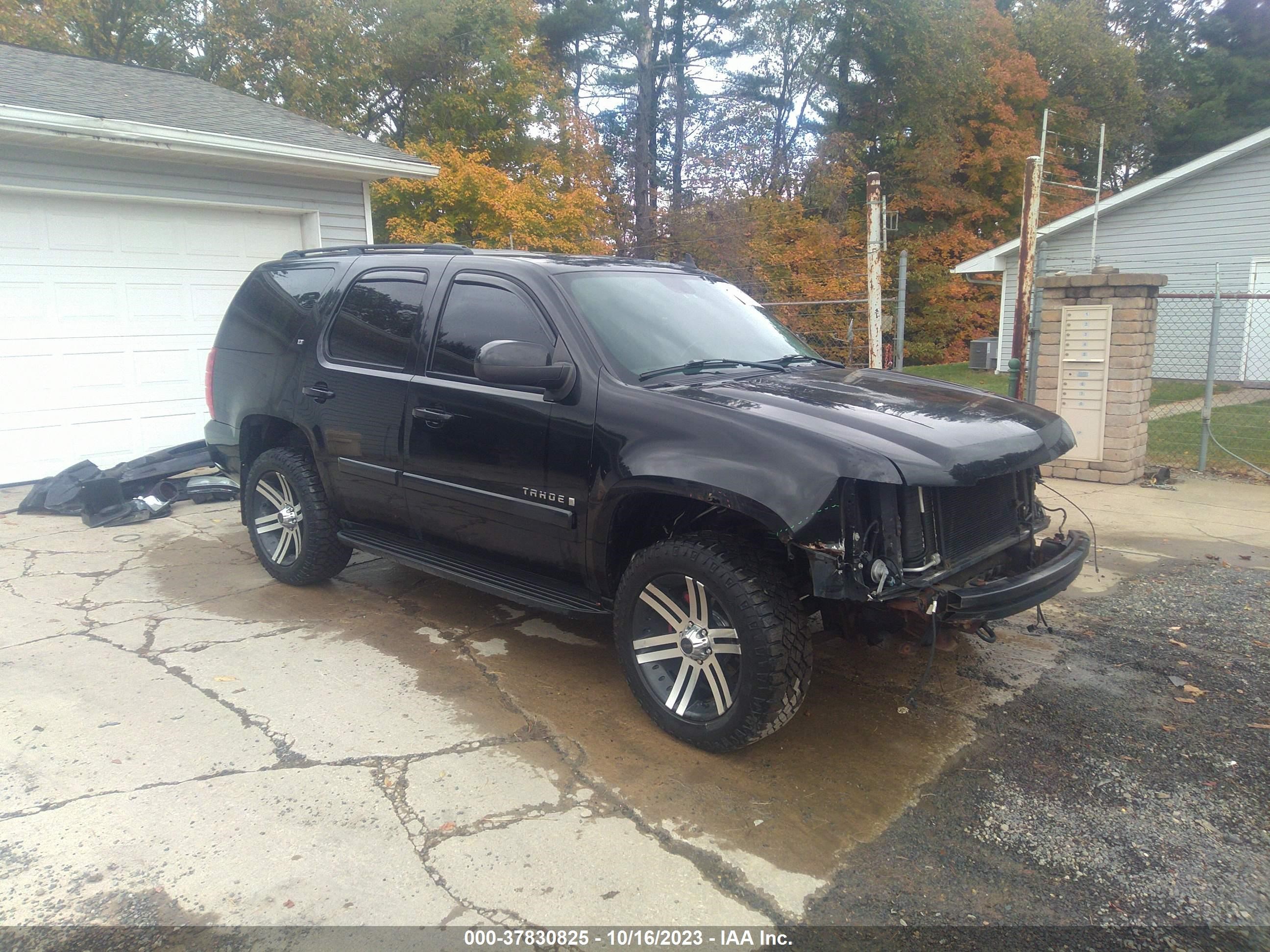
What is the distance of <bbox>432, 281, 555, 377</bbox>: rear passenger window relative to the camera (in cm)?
421

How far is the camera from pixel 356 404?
4.83 meters

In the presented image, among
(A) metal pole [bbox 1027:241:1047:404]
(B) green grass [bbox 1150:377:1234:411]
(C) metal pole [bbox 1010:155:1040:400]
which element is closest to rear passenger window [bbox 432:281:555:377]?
(C) metal pole [bbox 1010:155:1040:400]

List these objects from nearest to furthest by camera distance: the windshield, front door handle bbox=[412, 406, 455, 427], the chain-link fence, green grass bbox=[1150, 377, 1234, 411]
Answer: the windshield < front door handle bbox=[412, 406, 455, 427] < the chain-link fence < green grass bbox=[1150, 377, 1234, 411]

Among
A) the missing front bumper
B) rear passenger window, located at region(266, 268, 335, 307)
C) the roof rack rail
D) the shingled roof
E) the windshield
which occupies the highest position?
the shingled roof

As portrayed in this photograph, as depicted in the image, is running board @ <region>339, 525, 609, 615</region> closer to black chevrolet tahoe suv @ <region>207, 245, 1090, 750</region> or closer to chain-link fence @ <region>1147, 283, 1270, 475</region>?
black chevrolet tahoe suv @ <region>207, 245, 1090, 750</region>

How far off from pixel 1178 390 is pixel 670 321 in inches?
549

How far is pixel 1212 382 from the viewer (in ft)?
28.3

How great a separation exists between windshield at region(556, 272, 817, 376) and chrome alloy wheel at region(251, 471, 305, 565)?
2.31 m

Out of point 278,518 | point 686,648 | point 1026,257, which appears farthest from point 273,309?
point 1026,257

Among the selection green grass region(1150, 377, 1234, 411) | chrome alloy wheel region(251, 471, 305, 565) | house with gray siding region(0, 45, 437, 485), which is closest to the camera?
chrome alloy wheel region(251, 471, 305, 565)

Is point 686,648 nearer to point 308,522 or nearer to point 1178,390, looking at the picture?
point 308,522

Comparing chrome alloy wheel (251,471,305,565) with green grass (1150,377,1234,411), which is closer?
chrome alloy wheel (251,471,305,565)

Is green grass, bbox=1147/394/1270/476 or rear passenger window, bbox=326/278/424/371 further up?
rear passenger window, bbox=326/278/424/371

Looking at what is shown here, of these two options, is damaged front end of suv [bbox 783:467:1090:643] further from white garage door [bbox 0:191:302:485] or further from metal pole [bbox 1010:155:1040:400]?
white garage door [bbox 0:191:302:485]
